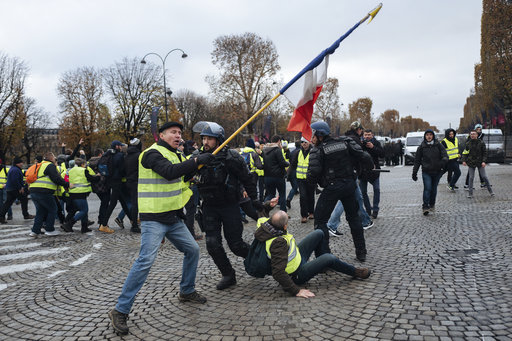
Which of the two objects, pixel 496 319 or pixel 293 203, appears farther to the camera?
pixel 293 203

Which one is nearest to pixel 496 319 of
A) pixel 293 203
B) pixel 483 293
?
pixel 483 293

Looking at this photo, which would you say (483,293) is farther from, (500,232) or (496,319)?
(500,232)

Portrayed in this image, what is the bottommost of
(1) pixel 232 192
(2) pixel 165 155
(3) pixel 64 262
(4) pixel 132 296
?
(3) pixel 64 262

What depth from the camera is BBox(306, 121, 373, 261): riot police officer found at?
4.96m

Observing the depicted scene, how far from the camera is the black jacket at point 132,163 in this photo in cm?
761

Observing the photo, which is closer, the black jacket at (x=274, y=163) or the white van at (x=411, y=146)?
the black jacket at (x=274, y=163)

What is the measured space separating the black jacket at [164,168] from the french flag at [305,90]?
1.80m

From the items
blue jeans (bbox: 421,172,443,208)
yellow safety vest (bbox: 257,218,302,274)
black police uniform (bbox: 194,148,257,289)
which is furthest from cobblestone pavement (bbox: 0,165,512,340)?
blue jeans (bbox: 421,172,443,208)

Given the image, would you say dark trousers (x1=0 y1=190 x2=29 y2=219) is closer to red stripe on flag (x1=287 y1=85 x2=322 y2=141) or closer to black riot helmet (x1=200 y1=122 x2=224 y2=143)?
black riot helmet (x1=200 y1=122 x2=224 y2=143)

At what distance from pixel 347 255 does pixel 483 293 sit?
1.88 metres

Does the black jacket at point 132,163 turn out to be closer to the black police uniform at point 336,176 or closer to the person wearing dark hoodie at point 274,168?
the person wearing dark hoodie at point 274,168

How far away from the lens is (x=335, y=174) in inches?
197

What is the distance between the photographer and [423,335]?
3.08 metres

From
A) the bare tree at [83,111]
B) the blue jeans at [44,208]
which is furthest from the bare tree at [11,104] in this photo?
the blue jeans at [44,208]
